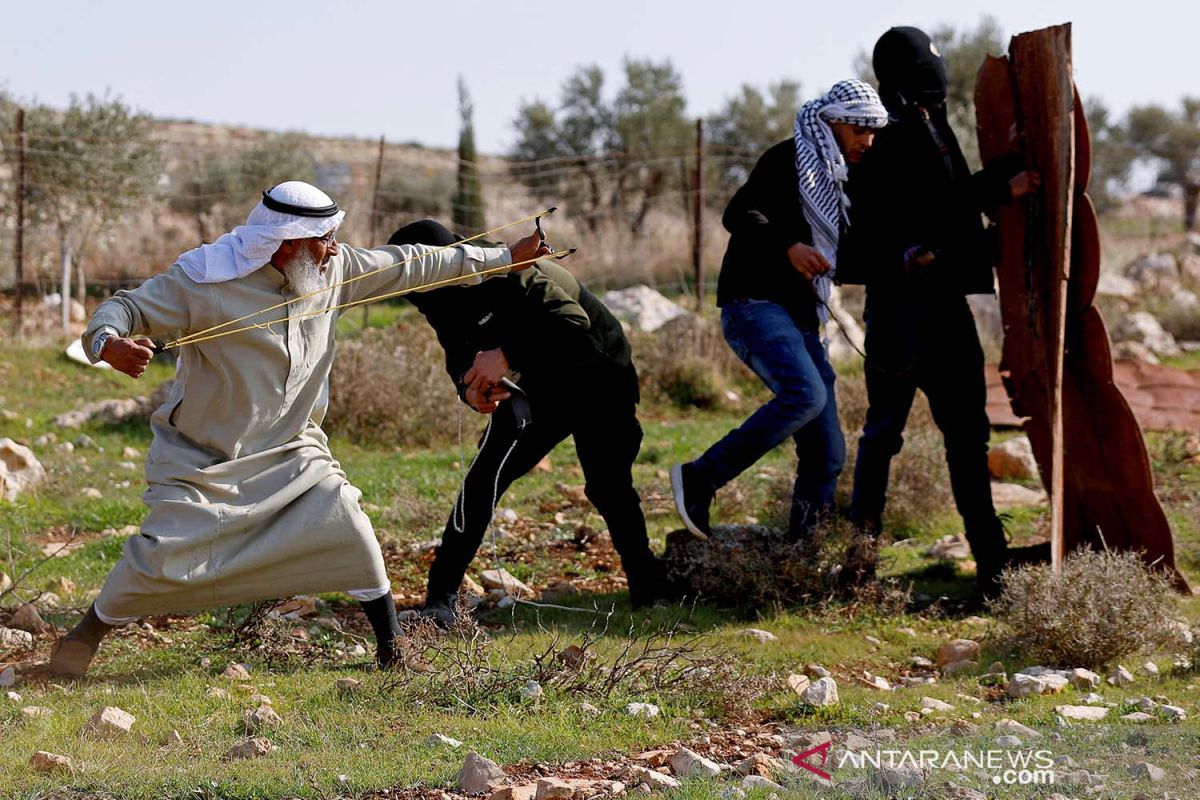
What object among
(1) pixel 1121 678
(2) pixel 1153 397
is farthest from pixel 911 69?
(2) pixel 1153 397

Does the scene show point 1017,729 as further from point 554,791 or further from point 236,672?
point 236,672

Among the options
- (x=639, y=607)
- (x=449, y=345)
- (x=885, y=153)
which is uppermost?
(x=885, y=153)

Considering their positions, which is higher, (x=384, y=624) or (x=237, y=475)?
(x=237, y=475)

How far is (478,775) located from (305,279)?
77.6 inches

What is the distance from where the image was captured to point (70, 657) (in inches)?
202

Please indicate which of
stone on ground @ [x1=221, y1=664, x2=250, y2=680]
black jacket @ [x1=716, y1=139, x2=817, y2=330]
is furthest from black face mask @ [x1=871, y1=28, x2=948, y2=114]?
stone on ground @ [x1=221, y1=664, x2=250, y2=680]

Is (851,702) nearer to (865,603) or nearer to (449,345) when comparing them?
(865,603)

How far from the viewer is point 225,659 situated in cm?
551

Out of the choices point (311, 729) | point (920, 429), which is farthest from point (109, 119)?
point (311, 729)

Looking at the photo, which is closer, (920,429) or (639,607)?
(639,607)

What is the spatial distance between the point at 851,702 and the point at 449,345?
7.30 ft

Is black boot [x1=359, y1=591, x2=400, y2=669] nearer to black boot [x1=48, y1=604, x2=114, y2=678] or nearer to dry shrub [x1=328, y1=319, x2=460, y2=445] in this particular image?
black boot [x1=48, y1=604, x2=114, y2=678]

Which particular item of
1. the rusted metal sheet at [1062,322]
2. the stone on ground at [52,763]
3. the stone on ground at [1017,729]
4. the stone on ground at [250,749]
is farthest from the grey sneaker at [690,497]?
the stone on ground at [52,763]

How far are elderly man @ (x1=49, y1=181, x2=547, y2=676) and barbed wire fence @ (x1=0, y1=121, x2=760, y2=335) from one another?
1020 centimetres
